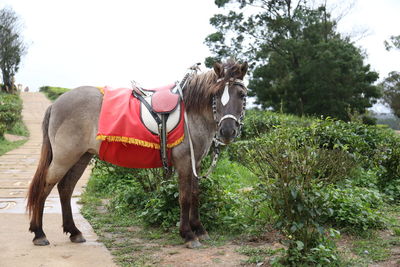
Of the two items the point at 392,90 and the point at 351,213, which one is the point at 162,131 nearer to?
the point at 351,213

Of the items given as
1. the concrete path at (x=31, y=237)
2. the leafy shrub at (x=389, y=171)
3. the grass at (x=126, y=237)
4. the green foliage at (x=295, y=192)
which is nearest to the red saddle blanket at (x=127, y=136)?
the green foliage at (x=295, y=192)

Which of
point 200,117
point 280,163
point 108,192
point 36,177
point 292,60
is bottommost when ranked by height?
point 108,192

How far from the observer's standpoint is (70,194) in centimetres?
446

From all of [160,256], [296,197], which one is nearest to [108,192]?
[160,256]

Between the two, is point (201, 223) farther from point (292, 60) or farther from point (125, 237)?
point (292, 60)

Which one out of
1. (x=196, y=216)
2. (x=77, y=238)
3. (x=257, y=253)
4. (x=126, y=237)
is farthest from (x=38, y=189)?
(x=257, y=253)

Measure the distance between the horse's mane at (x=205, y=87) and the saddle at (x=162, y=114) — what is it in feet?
0.45

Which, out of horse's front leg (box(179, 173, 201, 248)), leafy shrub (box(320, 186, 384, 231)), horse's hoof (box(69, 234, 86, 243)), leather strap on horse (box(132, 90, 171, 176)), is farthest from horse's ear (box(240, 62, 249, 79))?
horse's hoof (box(69, 234, 86, 243))

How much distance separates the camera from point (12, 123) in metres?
15.7

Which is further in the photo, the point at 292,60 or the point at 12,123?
the point at 292,60

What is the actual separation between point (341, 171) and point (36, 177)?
3464mm

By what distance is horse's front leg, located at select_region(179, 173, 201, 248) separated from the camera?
13.5 ft

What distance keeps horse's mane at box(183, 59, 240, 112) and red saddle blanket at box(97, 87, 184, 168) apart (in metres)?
0.21

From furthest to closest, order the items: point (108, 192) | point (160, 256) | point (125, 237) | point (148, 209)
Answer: point (108, 192) → point (148, 209) → point (125, 237) → point (160, 256)
